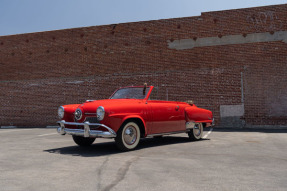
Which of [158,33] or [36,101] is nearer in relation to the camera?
[158,33]

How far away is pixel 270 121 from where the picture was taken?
1381 centimetres

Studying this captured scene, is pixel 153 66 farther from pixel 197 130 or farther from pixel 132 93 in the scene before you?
pixel 132 93

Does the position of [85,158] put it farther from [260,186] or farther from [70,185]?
[260,186]

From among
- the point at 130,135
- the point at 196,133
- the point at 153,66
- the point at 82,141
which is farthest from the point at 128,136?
the point at 153,66

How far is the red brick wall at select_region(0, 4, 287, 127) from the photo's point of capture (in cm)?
1421

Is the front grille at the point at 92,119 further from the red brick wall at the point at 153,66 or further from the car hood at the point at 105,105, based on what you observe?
the red brick wall at the point at 153,66

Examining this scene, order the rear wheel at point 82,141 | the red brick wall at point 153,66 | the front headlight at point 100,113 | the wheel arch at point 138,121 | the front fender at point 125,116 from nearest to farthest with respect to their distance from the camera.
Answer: the front headlight at point 100,113 < the front fender at point 125,116 < the wheel arch at point 138,121 < the rear wheel at point 82,141 < the red brick wall at point 153,66

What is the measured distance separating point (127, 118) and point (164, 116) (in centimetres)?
127

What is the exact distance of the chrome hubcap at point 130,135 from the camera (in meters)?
5.76

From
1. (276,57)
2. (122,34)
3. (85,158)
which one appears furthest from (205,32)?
(85,158)

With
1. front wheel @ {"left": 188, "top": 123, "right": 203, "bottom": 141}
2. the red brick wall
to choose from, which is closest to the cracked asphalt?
front wheel @ {"left": 188, "top": 123, "right": 203, "bottom": 141}

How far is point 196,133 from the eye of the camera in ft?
25.6

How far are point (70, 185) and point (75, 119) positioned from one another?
280 centimetres

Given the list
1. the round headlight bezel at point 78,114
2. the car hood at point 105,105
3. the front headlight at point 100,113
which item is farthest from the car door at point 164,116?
the round headlight bezel at point 78,114
